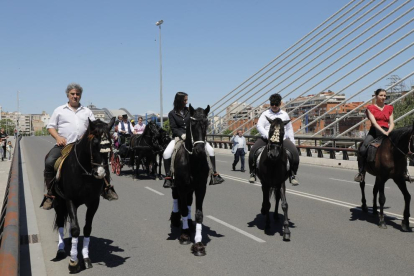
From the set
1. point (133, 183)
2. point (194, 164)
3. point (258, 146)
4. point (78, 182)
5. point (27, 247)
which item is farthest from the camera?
point (133, 183)

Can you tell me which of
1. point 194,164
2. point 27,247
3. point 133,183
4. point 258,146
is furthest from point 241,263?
point 133,183

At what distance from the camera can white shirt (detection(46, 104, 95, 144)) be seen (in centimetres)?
672

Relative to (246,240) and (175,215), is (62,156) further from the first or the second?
(246,240)

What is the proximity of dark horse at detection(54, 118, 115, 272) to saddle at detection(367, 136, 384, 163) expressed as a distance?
18.2ft

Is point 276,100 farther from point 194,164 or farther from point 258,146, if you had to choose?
point 194,164

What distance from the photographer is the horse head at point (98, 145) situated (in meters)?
5.70

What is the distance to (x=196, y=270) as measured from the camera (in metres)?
6.13

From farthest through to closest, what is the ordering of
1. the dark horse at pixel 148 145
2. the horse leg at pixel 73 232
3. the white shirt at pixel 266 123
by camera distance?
the dark horse at pixel 148 145
the white shirt at pixel 266 123
the horse leg at pixel 73 232

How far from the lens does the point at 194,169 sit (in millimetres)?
7043

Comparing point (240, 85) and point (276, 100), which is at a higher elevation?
point (240, 85)

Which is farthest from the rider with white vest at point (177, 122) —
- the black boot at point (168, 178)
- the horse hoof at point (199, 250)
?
Answer: the horse hoof at point (199, 250)

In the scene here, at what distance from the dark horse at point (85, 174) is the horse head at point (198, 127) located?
124 cm

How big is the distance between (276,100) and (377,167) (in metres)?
2.51

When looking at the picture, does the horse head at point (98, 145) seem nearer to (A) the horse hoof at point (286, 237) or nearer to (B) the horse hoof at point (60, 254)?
(B) the horse hoof at point (60, 254)
